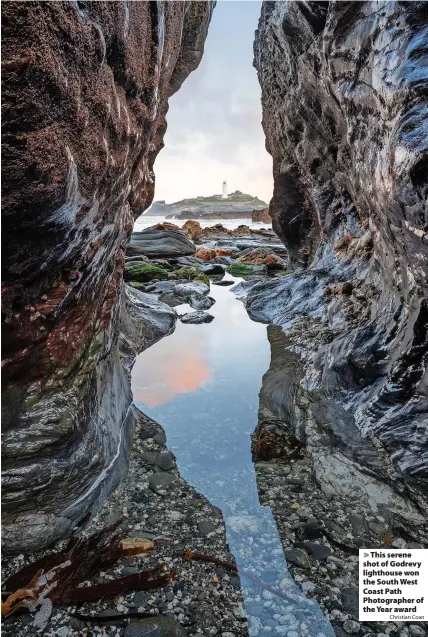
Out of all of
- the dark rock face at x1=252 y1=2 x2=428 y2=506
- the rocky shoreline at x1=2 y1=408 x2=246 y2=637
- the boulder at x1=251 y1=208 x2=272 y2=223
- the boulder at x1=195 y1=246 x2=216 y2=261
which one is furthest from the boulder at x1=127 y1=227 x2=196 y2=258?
the boulder at x1=251 y1=208 x2=272 y2=223

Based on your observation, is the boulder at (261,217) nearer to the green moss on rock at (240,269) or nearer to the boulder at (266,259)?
the boulder at (266,259)

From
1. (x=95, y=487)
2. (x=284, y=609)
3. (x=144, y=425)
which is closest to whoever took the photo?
(x=284, y=609)

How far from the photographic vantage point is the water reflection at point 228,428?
2.22m

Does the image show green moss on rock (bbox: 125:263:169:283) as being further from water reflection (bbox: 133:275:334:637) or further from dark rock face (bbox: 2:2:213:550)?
dark rock face (bbox: 2:2:213:550)

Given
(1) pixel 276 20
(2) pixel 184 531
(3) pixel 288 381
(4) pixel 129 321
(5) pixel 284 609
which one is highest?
(1) pixel 276 20

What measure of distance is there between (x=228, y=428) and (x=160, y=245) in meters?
13.4

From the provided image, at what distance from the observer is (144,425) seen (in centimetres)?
417

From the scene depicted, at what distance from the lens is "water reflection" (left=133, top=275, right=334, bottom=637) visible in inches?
87.4

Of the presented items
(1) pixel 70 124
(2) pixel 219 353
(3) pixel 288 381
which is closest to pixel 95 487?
(1) pixel 70 124

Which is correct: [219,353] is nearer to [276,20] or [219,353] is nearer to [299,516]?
[299,516]

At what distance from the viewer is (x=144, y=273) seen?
12.4m

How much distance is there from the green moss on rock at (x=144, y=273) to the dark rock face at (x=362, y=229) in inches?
182

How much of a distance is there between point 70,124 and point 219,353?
15.7 feet

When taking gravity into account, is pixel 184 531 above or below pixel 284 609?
above
